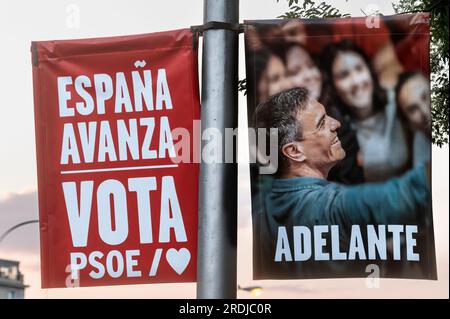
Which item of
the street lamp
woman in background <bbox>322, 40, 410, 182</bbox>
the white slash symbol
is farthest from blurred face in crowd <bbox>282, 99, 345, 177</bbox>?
the street lamp

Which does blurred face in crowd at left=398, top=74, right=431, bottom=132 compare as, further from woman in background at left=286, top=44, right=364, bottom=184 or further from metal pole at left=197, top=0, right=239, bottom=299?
metal pole at left=197, top=0, right=239, bottom=299

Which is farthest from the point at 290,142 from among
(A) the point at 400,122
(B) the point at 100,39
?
(B) the point at 100,39

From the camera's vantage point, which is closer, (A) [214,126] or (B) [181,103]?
(A) [214,126]

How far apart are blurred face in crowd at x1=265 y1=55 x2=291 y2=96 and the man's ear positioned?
0.48m

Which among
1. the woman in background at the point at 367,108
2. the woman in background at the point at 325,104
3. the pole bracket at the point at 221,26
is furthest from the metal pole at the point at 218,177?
the woman in background at the point at 367,108

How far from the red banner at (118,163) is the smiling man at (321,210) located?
2.23ft

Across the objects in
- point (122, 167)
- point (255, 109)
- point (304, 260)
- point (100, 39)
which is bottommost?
point (304, 260)

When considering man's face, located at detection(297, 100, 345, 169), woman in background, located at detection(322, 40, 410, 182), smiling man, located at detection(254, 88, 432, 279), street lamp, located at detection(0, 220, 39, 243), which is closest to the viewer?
smiling man, located at detection(254, 88, 432, 279)

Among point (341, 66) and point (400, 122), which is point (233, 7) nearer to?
point (341, 66)

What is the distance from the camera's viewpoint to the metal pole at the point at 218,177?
6.79 metres

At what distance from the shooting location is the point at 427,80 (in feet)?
23.9

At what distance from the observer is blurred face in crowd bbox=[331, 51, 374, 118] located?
7285 mm

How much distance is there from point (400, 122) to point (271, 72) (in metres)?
1.17

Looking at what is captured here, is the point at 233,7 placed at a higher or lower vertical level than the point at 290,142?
higher
